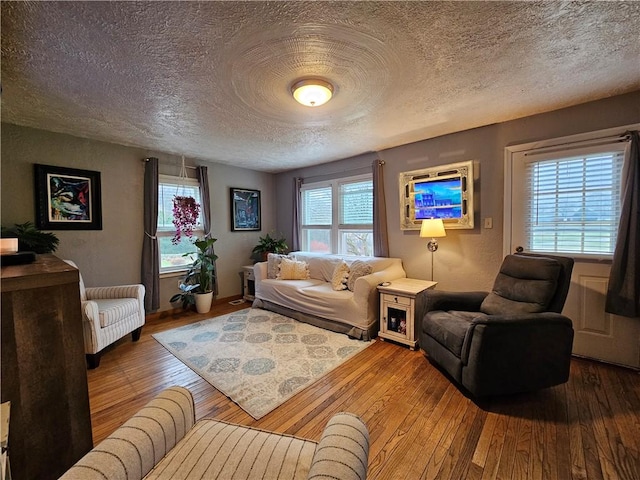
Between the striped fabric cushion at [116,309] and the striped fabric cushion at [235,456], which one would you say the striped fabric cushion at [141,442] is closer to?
the striped fabric cushion at [235,456]

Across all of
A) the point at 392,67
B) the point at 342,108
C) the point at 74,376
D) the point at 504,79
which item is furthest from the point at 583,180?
the point at 74,376

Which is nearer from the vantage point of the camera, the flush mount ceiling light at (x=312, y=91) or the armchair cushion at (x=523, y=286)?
the flush mount ceiling light at (x=312, y=91)

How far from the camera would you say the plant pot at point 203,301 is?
13.0 feet

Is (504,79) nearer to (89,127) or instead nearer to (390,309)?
(390,309)

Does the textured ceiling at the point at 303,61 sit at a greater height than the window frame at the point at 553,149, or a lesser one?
greater

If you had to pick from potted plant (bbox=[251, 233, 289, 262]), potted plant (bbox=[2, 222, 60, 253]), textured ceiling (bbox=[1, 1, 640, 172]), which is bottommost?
potted plant (bbox=[251, 233, 289, 262])

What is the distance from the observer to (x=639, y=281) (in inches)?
87.0

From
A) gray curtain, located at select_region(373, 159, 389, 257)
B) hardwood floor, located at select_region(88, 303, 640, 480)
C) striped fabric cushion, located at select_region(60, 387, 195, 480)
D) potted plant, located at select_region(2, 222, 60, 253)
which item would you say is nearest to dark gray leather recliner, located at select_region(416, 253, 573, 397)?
hardwood floor, located at select_region(88, 303, 640, 480)

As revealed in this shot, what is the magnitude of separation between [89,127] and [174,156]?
1164mm

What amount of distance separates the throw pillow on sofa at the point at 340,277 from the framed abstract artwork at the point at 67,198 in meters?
3.05

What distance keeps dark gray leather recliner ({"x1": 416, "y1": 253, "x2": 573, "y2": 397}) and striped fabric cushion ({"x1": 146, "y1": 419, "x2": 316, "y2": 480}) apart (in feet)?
4.63

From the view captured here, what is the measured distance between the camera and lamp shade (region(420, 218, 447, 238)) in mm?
3029

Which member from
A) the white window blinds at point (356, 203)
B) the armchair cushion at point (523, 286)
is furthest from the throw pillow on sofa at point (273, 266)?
the armchair cushion at point (523, 286)

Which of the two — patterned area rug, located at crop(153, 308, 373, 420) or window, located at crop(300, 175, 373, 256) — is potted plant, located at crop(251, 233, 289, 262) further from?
patterned area rug, located at crop(153, 308, 373, 420)
